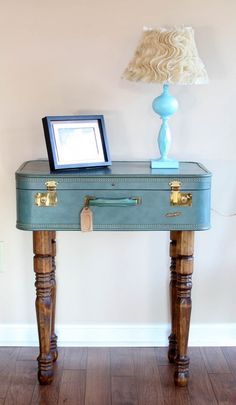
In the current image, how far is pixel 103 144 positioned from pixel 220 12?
74 cm

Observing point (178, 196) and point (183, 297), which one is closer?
point (178, 196)

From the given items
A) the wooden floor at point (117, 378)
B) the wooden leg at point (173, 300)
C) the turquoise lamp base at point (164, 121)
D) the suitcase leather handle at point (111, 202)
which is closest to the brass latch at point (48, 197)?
the suitcase leather handle at point (111, 202)

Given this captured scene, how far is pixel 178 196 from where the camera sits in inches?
81.9

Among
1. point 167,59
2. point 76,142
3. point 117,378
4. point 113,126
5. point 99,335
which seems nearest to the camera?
point 167,59

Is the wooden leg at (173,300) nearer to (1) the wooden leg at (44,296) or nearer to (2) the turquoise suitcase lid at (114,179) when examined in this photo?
(2) the turquoise suitcase lid at (114,179)

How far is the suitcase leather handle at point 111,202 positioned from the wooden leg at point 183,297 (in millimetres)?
241

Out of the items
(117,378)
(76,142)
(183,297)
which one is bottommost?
(117,378)

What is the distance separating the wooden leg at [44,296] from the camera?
217 centimetres

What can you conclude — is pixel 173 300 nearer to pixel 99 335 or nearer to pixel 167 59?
pixel 99 335

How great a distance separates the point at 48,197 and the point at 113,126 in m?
0.53

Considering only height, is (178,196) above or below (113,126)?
below

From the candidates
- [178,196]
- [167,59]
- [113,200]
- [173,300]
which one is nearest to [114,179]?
[113,200]

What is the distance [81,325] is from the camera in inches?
103

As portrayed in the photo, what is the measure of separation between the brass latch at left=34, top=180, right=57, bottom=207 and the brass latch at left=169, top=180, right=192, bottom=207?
42cm
